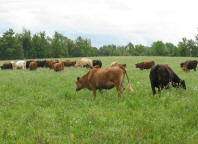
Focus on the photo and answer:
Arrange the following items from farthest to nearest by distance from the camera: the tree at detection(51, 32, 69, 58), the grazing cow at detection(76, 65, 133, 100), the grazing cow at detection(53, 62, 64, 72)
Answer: the tree at detection(51, 32, 69, 58), the grazing cow at detection(53, 62, 64, 72), the grazing cow at detection(76, 65, 133, 100)

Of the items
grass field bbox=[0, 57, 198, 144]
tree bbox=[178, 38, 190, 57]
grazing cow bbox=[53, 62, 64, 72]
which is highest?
tree bbox=[178, 38, 190, 57]

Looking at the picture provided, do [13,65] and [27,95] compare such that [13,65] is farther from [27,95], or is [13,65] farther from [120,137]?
[120,137]

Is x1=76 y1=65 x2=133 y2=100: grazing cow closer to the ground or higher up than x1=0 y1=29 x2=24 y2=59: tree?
closer to the ground

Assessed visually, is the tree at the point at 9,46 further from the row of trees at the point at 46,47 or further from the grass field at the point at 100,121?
the grass field at the point at 100,121

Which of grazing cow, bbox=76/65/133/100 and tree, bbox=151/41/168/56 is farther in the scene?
tree, bbox=151/41/168/56

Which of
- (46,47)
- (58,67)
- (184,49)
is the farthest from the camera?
(184,49)

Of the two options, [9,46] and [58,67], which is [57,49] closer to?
[9,46]

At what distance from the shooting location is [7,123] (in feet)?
21.8

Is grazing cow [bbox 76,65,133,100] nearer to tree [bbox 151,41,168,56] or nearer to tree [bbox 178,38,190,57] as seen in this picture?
tree [bbox 178,38,190,57]

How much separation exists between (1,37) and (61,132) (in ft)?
268

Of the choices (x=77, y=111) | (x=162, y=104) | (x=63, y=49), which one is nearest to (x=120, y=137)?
(x=77, y=111)

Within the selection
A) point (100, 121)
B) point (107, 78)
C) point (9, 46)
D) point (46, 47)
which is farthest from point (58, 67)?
point (46, 47)

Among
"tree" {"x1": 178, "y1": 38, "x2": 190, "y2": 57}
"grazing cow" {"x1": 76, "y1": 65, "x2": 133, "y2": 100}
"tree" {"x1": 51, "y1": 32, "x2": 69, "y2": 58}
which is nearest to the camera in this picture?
"grazing cow" {"x1": 76, "y1": 65, "x2": 133, "y2": 100}

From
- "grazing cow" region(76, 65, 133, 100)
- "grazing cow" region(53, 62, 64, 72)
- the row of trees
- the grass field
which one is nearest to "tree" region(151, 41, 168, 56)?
the row of trees
